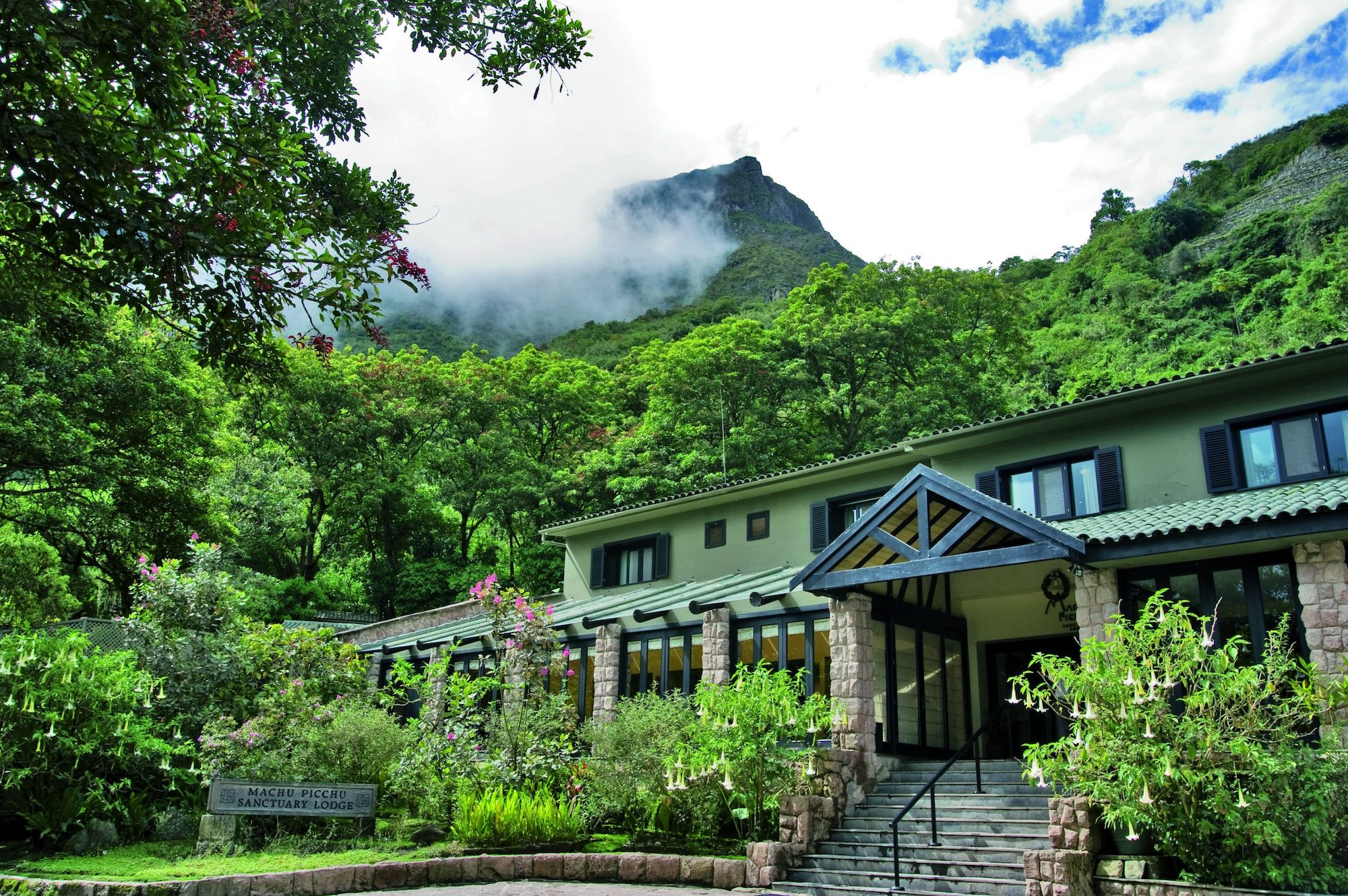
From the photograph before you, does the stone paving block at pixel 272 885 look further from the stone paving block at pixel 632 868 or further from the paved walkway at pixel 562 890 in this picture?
the stone paving block at pixel 632 868

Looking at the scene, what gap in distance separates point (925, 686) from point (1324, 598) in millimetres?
6539

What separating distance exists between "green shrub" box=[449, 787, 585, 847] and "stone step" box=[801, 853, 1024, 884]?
133 inches

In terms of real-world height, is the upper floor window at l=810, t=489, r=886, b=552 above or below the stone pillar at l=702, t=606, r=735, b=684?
above

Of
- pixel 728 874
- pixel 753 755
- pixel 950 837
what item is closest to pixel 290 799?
pixel 728 874

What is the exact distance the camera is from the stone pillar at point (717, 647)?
17.4 metres

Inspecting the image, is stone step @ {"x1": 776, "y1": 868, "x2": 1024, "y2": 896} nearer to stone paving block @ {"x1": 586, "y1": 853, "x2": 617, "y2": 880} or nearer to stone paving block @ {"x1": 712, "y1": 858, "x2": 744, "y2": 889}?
stone paving block @ {"x1": 712, "y1": 858, "x2": 744, "y2": 889}

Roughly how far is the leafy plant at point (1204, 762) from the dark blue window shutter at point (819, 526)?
31.4ft

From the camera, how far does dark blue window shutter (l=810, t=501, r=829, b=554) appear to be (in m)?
20.2

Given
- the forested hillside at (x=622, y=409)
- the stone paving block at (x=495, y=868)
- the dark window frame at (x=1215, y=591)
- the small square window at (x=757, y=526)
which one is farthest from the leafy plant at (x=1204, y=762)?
the forested hillside at (x=622, y=409)

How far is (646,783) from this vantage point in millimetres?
14297

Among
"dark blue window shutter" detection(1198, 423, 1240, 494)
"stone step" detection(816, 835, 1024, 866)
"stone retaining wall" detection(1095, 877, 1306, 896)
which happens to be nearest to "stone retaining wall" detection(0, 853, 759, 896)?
"stone step" detection(816, 835, 1024, 866)

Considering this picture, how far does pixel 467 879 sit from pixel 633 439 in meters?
24.3

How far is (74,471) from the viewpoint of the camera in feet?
64.8

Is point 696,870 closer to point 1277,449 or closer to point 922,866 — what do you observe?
point 922,866
